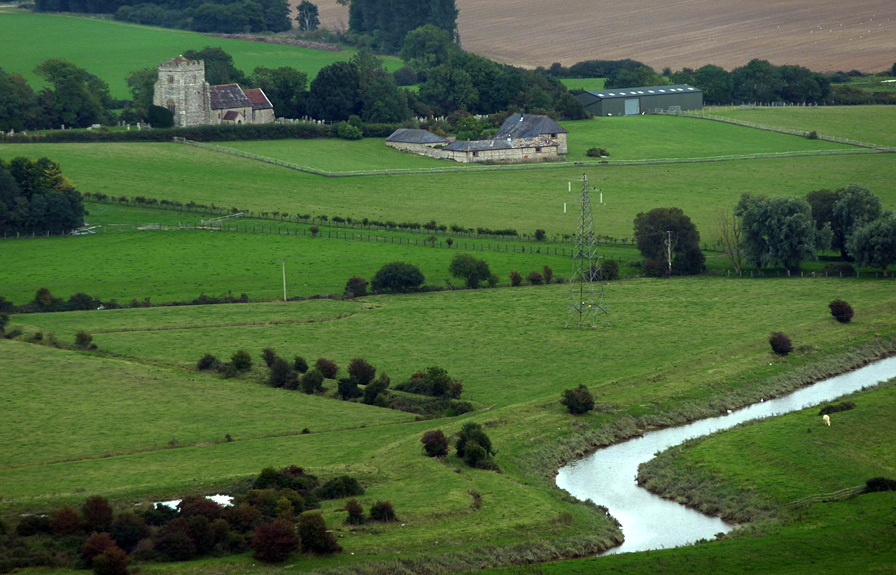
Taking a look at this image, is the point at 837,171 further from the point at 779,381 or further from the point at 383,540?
the point at 383,540

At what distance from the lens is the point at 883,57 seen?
175 metres

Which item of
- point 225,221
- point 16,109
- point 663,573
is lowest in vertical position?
point 663,573

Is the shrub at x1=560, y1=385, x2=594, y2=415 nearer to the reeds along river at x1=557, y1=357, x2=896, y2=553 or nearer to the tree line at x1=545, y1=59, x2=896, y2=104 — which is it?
the reeds along river at x1=557, y1=357, x2=896, y2=553

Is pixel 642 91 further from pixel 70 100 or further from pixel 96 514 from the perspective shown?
pixel 96 514

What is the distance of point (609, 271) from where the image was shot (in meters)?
85.2

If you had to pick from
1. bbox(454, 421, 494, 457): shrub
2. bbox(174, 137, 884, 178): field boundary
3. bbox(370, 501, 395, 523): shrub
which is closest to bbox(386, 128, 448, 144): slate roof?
bbox(174, 137, 884, 178): field boundary

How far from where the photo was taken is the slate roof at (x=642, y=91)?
158375mm

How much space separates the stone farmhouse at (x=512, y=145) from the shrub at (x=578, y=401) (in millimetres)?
73556

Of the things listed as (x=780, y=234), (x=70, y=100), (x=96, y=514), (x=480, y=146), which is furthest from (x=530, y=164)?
→ (x=96, y=514)

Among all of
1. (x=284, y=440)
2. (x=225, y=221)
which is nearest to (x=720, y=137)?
(x=225, y=221)

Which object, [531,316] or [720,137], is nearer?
[531,316]

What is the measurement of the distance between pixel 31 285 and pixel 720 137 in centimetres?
8717

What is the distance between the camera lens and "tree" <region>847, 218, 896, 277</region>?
84.2 metres

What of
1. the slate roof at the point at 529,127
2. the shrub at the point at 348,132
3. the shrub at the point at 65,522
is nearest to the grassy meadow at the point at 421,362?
the shrub at the point at 65,522
